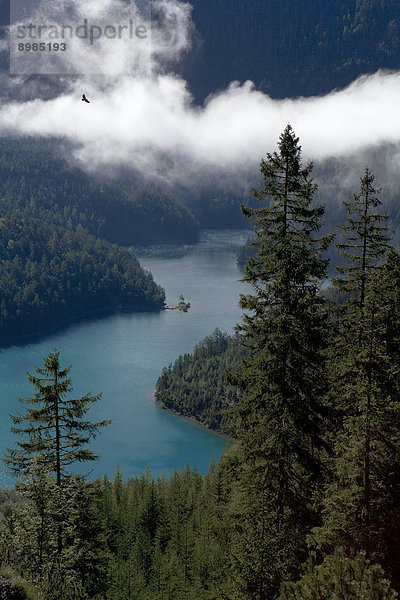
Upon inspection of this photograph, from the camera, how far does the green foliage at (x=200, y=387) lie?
131375 millimetres

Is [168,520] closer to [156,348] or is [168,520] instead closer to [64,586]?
[64,586]

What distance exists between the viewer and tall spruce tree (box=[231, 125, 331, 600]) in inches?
687

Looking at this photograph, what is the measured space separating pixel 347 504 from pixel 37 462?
1239cm

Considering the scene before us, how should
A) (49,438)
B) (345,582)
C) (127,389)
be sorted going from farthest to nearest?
(127,389)
(49,438)
(345,582)

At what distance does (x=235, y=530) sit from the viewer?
62.7 feet

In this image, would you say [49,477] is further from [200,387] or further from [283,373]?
[200,387]

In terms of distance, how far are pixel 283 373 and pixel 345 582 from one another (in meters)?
7.49

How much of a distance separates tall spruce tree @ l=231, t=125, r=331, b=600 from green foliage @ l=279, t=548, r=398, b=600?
14.8 feet

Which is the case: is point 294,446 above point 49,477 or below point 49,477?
above

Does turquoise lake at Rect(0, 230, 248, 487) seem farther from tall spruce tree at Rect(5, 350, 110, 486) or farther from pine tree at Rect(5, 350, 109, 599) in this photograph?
tall spruce tree at Rect(5, 350, 110, 486)

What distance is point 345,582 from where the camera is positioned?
11266 millimetres

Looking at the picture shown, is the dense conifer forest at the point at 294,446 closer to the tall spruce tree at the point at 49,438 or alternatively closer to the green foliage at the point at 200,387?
the tall spruce tree at the point at 49,438

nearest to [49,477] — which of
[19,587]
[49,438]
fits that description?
[49,438]

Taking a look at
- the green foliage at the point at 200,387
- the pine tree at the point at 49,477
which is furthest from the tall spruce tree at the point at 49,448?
the green foliage at the point at 200,387
